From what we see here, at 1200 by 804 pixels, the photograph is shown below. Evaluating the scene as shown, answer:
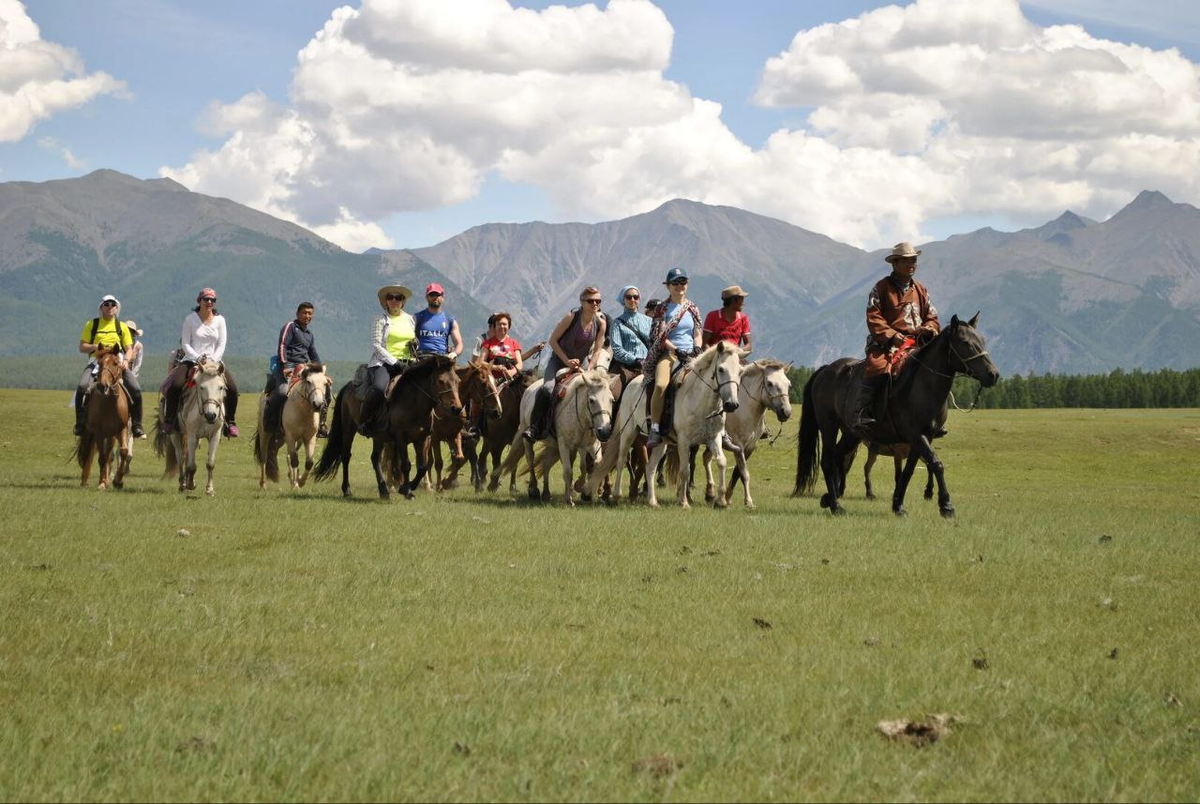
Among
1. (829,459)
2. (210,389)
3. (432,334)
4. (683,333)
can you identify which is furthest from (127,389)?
(829,459)

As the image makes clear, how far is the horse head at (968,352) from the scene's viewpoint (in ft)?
58.9

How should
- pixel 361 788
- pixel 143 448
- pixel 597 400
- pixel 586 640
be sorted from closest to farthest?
pixel 361 788 < pixel 586 640 < pixel 597 400 < pixel 143 448

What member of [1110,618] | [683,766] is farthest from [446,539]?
[683,766]

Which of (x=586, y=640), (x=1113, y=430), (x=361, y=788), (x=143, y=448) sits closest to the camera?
(x=361, y=788)

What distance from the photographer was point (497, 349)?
25.9 metres

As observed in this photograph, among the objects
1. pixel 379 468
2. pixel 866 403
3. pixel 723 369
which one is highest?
pixel 723 369

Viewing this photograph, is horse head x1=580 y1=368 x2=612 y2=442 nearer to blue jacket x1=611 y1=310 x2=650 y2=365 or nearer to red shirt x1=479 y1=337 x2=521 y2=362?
blue jacket x1=611 y1=310 x2=650 y2=365

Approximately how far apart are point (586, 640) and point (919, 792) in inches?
145

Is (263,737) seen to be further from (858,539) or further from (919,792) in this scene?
(858,539)

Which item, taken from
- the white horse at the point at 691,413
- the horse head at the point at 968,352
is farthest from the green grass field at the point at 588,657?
the white horse at the point at 691,413

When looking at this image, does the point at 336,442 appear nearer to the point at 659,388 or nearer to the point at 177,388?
the point at 177,388

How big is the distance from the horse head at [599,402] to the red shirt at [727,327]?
2.49 m

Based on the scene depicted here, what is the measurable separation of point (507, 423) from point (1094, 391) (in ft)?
394

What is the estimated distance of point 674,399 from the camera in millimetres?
20969
